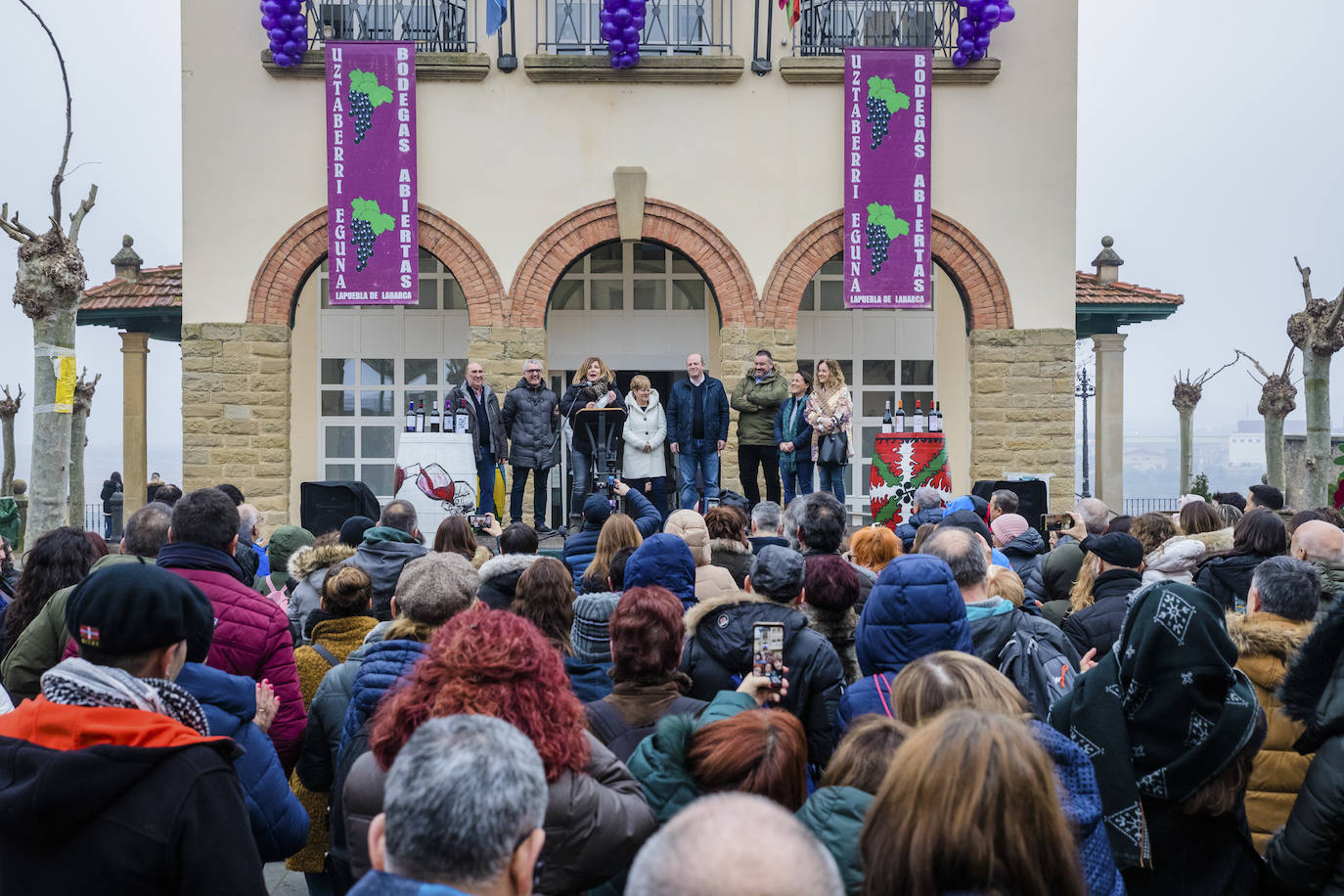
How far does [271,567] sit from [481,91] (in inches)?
323

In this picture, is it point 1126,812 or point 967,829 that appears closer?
point 967,829

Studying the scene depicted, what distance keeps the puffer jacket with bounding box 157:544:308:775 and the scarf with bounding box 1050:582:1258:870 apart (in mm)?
2542

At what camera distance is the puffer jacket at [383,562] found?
15.8 ft

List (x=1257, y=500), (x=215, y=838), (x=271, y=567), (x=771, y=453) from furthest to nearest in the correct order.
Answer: (x=771, y=453) < (x=1257, y=500) < (x=271, y=567) < (x=215, y=838)

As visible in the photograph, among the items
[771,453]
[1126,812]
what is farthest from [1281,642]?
[771,453]

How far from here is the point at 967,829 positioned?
5.85 feet

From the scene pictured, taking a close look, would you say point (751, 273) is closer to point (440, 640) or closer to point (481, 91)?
point (481, 91)

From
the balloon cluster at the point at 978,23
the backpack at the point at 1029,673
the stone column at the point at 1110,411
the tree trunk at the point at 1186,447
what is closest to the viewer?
the backpack at the point at 1029,673

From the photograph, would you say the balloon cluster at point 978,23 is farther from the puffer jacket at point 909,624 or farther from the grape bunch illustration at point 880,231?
the puffer jacket at point 909,624

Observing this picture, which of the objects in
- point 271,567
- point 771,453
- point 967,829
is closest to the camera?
point 967,829

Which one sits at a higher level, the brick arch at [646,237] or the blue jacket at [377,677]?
the brick arch at [646,237]

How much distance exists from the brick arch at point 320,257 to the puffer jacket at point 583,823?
11.1 m

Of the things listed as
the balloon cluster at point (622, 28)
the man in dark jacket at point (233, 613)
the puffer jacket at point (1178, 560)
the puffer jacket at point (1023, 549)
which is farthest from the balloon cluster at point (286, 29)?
the puffer jacket at point (1178, 560)

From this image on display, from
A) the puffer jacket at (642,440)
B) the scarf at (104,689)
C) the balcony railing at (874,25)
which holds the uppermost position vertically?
the balcony railing at (874,25)
